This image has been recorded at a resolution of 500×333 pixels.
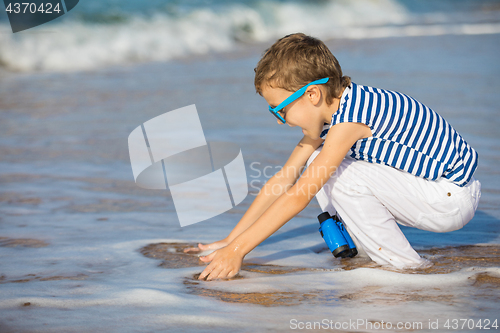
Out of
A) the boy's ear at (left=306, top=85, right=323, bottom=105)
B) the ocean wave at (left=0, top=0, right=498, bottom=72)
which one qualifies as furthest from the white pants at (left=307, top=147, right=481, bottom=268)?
the ocean wave at (left=0, top=0, right=498, bottom=72)

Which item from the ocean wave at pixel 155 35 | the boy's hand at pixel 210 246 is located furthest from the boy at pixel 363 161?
the ocean wave at pixel 155 35

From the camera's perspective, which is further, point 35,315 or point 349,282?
point 349,282

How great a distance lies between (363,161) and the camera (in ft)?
6.93

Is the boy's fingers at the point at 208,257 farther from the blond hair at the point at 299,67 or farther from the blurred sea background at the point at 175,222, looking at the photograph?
the blond hair at the point at 299,67

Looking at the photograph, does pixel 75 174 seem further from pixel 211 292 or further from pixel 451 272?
pixel 451 272

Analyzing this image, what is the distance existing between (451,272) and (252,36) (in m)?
11.6

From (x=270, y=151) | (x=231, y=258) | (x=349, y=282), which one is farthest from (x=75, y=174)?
(x=349, y=282)

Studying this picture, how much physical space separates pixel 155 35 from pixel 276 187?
910 cm

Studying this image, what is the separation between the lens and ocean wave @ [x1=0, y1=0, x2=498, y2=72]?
8.55 metres

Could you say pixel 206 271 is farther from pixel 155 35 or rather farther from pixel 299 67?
pixel 155 35

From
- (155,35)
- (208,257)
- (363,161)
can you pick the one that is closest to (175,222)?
(208,257)

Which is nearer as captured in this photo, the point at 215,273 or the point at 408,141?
the point at 215,273

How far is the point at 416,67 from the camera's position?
23.2 feet

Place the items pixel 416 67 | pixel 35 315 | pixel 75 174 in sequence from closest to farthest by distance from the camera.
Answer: pixel 35 315, pixel 75 174, pixel 416 67
